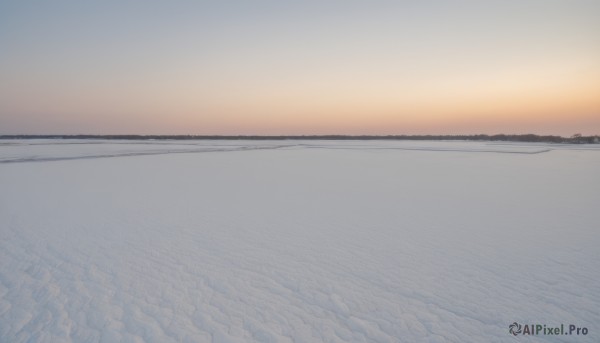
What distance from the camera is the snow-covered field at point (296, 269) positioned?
312cm

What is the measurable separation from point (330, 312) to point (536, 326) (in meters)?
1.97

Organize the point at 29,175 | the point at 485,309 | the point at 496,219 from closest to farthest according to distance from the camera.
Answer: the point at 485,309 < the point at 496,219 < the point at 29,175

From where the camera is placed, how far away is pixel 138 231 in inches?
234

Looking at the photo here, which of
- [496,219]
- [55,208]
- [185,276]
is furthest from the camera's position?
[55,208]

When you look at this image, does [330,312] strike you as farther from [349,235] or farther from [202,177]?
[202,177]

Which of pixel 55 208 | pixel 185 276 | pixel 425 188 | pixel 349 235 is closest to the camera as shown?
pixel 185 276

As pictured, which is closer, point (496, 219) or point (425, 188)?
point (496, 219)

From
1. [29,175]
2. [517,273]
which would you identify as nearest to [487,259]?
[517,273]

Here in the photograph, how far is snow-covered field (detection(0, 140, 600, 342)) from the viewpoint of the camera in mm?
3117

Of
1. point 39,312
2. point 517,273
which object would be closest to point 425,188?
point 517,273

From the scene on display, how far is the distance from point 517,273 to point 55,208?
9.20 meters

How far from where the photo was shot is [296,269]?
170 inches

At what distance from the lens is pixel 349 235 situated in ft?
18.7

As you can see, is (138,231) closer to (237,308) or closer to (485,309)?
(237,308)
